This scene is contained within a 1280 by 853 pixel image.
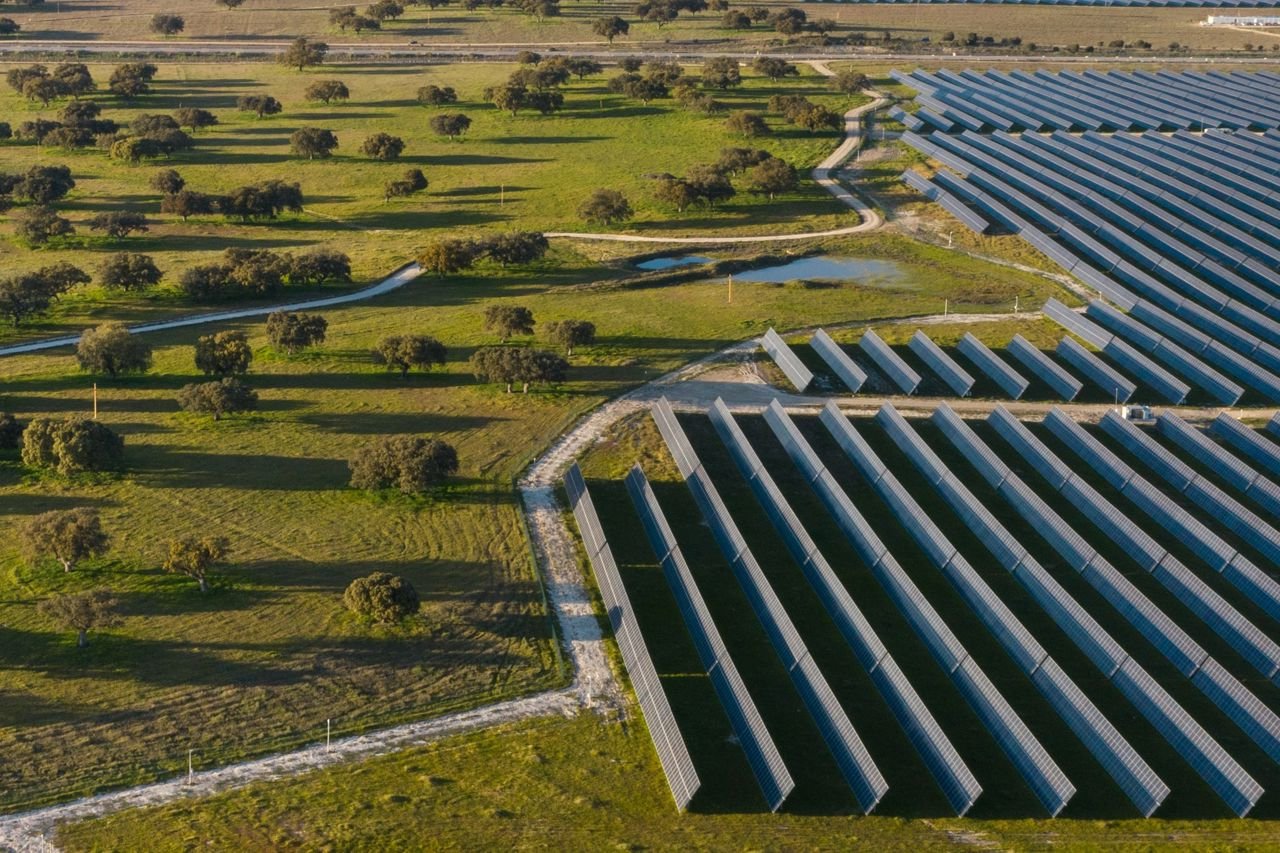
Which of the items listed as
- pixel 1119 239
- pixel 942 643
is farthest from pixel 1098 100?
pixel 942 643

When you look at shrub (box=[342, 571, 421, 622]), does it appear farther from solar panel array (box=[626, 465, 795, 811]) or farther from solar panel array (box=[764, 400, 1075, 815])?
solar panel array (box=[764, 400, 1075, 815])

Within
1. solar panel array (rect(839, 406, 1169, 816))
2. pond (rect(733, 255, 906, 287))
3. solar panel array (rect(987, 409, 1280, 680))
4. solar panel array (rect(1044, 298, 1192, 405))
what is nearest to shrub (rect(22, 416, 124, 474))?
solar panel array (rect(839, 406, 1169, 816))

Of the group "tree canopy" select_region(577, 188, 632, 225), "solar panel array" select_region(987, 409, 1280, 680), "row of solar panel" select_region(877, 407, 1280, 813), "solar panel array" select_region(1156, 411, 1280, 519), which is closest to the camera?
"row of solar panel" select_region(877, 407, 1280, 813)

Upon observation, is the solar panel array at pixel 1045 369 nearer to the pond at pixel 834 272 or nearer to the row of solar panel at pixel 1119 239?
the pond at pixel 834 272

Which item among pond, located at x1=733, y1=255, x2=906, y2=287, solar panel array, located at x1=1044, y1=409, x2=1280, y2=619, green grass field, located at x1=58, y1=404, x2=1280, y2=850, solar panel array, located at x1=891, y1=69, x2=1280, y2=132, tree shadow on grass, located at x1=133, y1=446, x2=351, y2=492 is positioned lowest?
green grass field, located at x1=58, y1=404, x2=1280, y2=850

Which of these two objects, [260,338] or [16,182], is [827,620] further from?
[16,182]

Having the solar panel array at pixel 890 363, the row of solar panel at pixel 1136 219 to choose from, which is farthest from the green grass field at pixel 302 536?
the row of solar panel at pixel 1136 219
